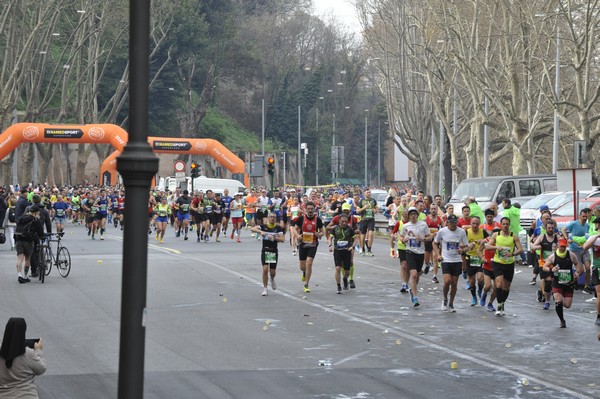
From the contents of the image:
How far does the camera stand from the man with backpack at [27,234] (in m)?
22.5

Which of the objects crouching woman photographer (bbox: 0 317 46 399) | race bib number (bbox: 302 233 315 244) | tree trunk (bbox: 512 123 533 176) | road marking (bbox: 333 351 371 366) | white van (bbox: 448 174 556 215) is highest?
tree trunk (bbox: 512 123 533 176)

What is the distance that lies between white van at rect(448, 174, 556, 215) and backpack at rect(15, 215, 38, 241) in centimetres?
1414

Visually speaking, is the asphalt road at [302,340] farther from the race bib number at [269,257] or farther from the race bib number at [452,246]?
the race bib number at [452,246]

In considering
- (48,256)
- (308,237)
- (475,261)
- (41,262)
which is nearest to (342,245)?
(308,237)

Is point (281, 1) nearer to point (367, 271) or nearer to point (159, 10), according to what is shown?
point (159, 10)

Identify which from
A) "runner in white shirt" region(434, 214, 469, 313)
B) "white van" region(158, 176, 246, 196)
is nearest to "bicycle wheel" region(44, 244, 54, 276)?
"runner in white shirt" region(434, 214, 469, 313)

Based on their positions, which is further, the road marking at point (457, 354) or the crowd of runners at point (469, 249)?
the crowd of runners at point (469, 249)

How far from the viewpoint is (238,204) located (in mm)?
39969

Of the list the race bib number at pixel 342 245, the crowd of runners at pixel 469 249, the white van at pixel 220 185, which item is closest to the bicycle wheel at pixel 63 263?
the crowd of runners at pixel 469 249

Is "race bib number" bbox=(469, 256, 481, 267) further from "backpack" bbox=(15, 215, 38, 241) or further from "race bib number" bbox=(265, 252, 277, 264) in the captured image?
"backpack" bbox=(15, 215, 38, 241)

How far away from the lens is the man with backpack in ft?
74.0

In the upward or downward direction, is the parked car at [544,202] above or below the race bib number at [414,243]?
above

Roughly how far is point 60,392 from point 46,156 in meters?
57.8

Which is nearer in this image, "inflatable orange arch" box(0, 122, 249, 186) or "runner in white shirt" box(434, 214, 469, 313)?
"runner in white shirt" box(434, 214, 469, 313)
